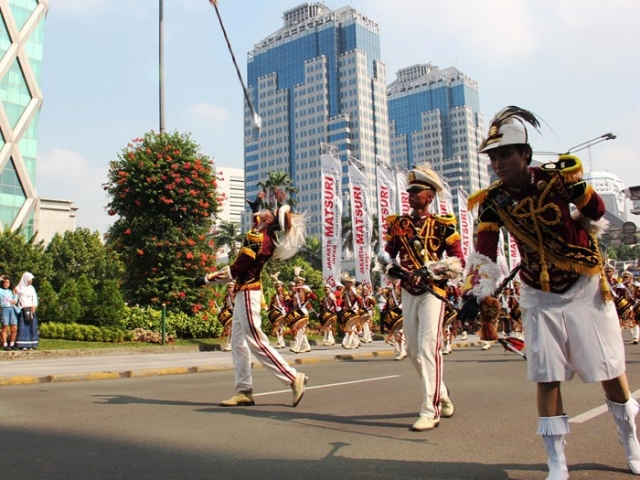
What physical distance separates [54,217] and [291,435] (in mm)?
89750

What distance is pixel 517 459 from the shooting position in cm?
461

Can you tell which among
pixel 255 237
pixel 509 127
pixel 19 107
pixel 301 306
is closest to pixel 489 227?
pixel 509 127

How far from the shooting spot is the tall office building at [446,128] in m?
185

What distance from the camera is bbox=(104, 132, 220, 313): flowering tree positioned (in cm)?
2089

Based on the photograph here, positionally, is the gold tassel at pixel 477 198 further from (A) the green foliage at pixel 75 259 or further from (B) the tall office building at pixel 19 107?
(B) the tall office building at pixel 19 107

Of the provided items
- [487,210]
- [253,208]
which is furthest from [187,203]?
[487,210]

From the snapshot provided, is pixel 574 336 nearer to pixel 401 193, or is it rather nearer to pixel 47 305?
pixel 47 305

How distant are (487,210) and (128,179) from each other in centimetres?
1815

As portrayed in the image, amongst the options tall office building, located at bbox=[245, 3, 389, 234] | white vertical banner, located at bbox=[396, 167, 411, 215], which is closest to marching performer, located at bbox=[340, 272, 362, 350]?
white vertical banner, located at bbox=[396, 167, 411, 215]

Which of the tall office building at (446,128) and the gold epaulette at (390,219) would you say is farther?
the tall office building at (446,128)

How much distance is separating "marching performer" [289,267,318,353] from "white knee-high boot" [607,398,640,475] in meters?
15.5

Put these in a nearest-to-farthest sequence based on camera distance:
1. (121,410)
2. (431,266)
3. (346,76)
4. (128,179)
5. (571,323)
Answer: (571,323)
(431,266)
(121,410)
(128,179)
(346,76)

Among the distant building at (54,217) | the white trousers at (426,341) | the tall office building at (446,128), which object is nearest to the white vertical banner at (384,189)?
the white trousers at (426,341)

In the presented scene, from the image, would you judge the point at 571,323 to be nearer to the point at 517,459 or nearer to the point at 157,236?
the point at 517,459
